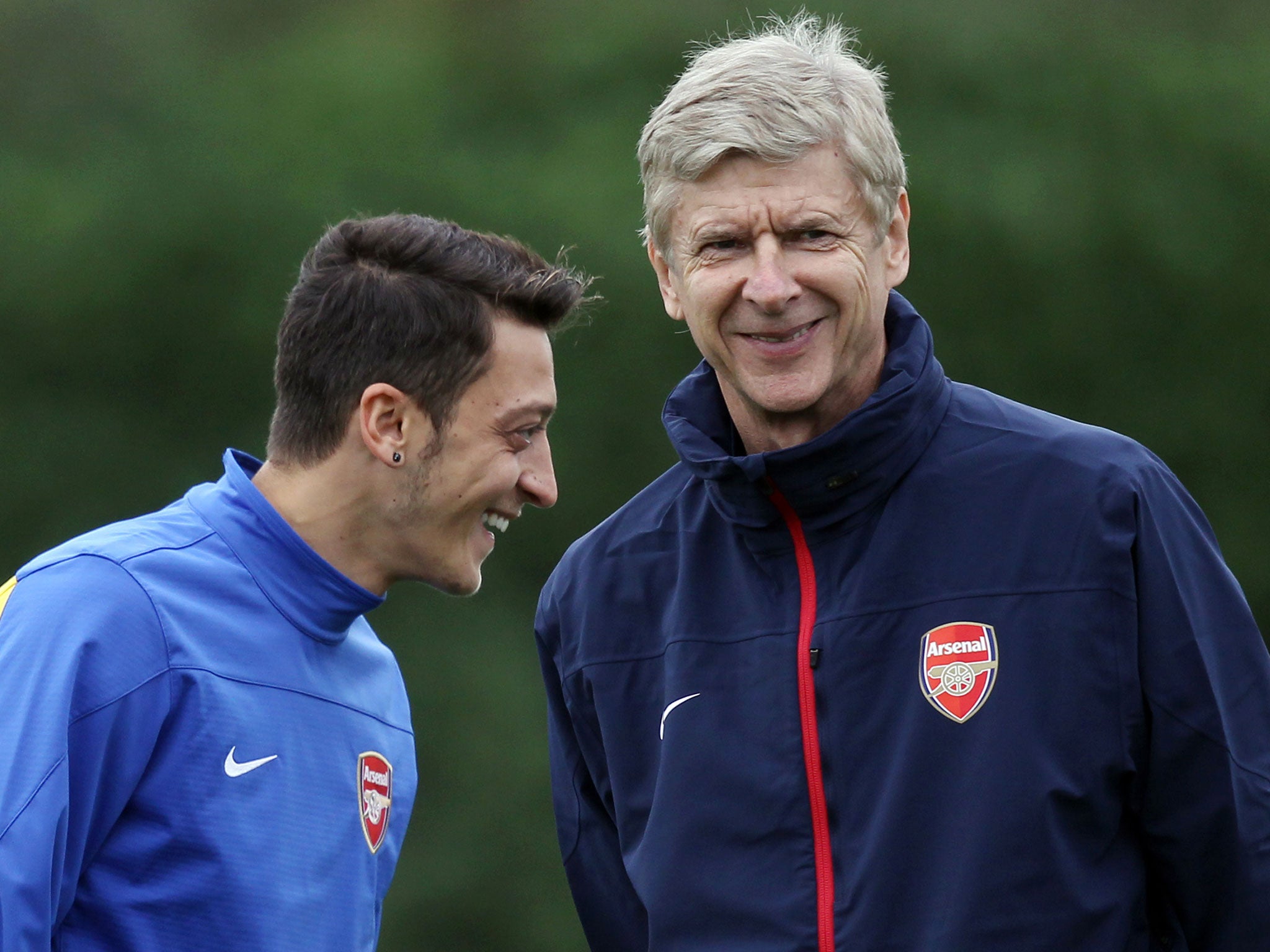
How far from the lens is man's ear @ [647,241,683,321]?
226cm

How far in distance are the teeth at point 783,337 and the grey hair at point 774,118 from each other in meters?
0.18

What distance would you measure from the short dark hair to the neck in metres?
0.03

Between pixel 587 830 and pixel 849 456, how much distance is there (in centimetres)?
74

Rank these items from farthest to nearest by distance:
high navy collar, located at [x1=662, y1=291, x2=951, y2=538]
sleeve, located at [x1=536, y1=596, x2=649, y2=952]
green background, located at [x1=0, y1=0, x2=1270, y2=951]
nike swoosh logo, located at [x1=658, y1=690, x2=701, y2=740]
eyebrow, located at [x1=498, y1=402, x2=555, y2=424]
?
green background, located at [x1=0, y1=0, x2=1270, y2=951], eyebrow, located at [x1=498, y1=402, x2=555, y2=424], sleeve, located at [x1=536, y1=596, x2=649, y2=952], nike swoosh logo, located at [x1=658, y1=690, x2=701, y2=740], high navy collar, located at [x1=662, y1=291, x2=951, y2=538]

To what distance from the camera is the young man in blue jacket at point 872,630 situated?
1923 millimetres

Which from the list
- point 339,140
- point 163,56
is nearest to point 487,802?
point 339,140

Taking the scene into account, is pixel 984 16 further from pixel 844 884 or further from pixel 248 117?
pixel 844 884

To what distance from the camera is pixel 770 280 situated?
2.10 meters

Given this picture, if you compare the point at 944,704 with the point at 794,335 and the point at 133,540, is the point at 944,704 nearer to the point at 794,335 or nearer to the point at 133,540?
the point at 794,335

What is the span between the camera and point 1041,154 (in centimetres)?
617

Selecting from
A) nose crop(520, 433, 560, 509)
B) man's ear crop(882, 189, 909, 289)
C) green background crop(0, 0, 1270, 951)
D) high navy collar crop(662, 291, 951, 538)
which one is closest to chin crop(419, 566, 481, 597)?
nose crop(520, 433, 560, 509)

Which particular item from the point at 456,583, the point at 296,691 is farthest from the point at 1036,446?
the point at 296,691

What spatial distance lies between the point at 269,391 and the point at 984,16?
10.3 ft

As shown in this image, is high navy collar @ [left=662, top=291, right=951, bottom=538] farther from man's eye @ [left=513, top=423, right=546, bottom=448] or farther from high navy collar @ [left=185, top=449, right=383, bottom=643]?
high navy collar @ [left=185, top=449, right=383, bottom=643]
